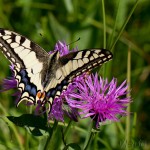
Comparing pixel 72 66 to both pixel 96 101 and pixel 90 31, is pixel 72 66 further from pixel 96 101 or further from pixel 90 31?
pixel 90 31

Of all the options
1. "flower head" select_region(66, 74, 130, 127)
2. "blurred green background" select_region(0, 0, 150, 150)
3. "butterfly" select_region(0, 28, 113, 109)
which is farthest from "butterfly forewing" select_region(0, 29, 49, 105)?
"blurred green background" select_region(0, 0, 150, 150)

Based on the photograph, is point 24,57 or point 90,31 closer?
point 24,57

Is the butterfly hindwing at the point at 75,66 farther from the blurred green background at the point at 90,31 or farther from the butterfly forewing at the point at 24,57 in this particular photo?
the blurred green background at the point at 90,31

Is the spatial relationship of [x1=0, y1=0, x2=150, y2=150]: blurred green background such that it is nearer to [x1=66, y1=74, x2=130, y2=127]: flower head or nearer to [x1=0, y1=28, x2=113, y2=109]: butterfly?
[x1=0, y1=28, x2=113, y2=109]: butterfly

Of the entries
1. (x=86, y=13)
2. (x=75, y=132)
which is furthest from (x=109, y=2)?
(x=75, y=132)

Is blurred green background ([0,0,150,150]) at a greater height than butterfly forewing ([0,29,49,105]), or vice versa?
blurred green background ([0,0,150,150])

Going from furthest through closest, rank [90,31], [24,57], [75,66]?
[90,31]
[24,57]
[75,66]

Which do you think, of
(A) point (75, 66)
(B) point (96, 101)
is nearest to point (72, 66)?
(A) point (75, 66)
